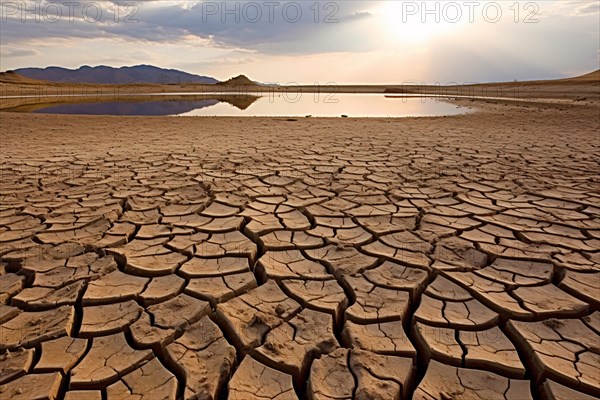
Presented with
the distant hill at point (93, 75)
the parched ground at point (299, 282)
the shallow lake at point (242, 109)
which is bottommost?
the parched ground at point (299, 282)

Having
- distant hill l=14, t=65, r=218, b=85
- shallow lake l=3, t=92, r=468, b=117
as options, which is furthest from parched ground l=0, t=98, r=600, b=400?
distant hill l=14, t=65, r=218, b=85

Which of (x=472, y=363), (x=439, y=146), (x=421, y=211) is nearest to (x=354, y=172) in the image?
(x=421, y=211)

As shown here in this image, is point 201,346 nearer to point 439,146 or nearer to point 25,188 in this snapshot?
point 25,188

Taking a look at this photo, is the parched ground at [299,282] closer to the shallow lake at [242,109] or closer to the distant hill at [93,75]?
the shallow lake at [242,109]

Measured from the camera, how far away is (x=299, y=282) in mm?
1855

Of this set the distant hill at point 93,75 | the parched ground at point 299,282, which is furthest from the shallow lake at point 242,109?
the distant hill at point 93,75

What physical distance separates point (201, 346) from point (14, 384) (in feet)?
1.91

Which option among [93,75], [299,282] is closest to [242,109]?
[299,282]

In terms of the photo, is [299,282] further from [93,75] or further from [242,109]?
[93,75]

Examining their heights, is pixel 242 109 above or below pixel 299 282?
above

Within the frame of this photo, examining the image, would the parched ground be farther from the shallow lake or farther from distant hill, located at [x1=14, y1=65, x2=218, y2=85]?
distant hill, located at [x1=14, y1=65, x2=218, y2=85]

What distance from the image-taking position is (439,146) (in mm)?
5434

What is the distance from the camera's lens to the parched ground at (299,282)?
1.29 meters

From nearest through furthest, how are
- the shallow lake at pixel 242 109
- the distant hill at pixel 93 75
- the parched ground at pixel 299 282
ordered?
the parched ground at pixel 299 282 → the shallow lake at pixel 242 109 → the distant hill at pixel 93 75
